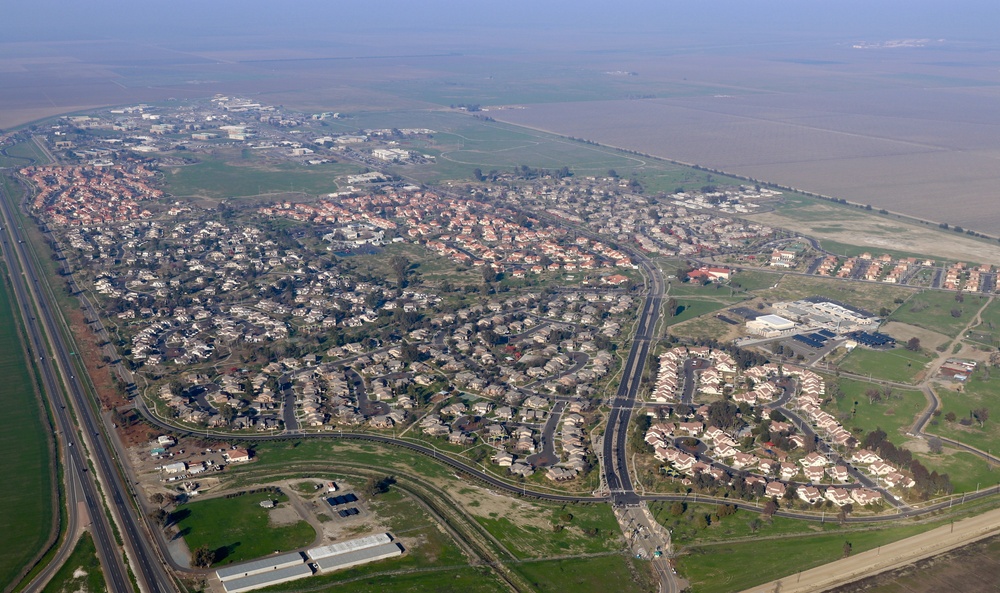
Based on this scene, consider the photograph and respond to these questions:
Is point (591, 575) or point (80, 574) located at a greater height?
point (591, 575)

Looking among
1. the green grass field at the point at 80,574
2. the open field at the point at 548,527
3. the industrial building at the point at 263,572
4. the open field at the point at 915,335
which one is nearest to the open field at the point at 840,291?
the open field at the point at 915,335

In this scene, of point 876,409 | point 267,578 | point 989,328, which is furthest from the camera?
point 989,328

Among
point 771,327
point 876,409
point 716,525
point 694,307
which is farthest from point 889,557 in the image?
point 694,307

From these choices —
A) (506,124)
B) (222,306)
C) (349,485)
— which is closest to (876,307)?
(349,485)

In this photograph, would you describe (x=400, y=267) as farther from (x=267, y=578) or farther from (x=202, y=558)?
(x=267, y=578)

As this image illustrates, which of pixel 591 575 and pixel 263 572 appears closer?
pixel 263 572

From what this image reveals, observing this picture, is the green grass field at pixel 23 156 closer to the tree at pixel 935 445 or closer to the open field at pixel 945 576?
the tree at pixel 935 445

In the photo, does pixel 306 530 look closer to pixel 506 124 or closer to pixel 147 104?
pixel 506 124
